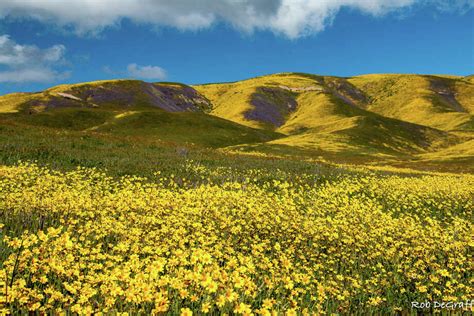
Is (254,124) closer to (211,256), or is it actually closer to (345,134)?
(345,134)

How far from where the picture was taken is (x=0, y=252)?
25.2ft

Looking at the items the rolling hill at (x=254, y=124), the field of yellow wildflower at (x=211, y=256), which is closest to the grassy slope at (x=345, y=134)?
the rolling hill at (x=254, y=124)

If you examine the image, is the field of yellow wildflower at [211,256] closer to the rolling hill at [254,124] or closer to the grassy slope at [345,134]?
the rolling hill at [254,124]

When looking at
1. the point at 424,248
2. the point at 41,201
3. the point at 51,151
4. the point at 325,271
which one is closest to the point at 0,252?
the point at 41,201

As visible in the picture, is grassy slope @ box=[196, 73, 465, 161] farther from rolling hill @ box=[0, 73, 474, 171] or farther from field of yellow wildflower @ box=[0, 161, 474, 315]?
field of yellow wildflower @ box=[0, 161, 474, 315]

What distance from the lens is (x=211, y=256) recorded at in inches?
374

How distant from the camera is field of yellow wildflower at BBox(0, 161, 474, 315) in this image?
5.73 m

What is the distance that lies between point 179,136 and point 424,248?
80130 millimetres

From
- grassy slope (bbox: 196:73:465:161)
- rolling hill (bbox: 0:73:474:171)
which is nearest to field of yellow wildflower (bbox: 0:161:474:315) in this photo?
rolling hill (bbox: 0:73:474:171)

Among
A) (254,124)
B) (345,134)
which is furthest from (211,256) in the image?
(254,124)

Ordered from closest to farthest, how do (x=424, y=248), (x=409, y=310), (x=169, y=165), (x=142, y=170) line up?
(x=409, y=310) < (x=424, y=248) < (x=142, y=170) < (x=169, y=165)

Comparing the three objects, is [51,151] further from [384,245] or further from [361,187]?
[384,245]

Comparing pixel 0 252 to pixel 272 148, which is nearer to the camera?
pixel 0 252

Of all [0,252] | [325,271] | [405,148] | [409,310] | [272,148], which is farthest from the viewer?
[405,148]
